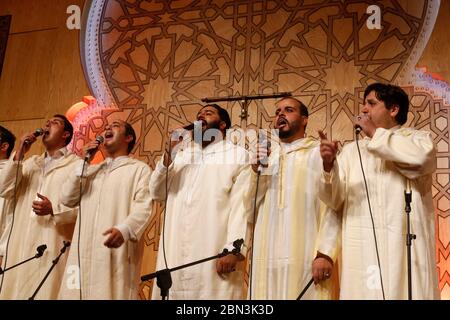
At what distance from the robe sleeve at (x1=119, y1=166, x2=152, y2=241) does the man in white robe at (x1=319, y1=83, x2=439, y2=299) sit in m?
1.09

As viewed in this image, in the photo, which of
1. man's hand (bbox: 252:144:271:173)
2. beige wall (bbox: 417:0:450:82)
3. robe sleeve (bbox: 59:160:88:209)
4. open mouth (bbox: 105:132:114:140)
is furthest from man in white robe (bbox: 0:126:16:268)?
beige wall (bbox: 417:0:450:82)

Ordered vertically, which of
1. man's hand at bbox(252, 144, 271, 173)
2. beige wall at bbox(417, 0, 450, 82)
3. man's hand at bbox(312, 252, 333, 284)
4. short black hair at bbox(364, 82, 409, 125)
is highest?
beige wall at bbox(417, 0, 450, 82)

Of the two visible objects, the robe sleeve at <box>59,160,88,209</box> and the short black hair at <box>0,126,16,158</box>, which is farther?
the short black hair at <box>0,126,16,158</box>

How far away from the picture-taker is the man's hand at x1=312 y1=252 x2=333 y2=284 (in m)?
3.33

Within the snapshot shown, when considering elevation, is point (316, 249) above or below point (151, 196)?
below

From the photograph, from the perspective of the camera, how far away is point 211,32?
543 cm

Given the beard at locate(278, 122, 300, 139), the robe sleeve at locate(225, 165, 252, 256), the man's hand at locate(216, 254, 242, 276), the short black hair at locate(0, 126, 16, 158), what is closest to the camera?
the man's hand at locate(216, 254, 242, 276)

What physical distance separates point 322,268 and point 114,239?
1140 mm

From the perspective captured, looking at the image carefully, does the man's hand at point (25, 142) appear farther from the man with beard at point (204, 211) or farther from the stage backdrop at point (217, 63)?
the stage backdrop at point (217, 63)

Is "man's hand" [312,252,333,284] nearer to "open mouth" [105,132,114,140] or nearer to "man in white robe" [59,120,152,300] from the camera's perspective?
"man in white robe" [59,120,152,300]

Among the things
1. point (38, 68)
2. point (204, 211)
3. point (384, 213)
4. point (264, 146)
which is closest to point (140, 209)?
point (204, 211)
